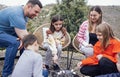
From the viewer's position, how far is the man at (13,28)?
4.86 metres

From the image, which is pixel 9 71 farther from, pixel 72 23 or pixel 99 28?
pixel 72 23

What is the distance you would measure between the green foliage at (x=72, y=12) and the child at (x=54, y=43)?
6.96ft

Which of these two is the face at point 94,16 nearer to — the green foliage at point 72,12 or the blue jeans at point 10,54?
the blue jeans at point 10,54

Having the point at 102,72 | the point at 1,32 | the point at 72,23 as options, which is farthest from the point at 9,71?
the point at 72,23

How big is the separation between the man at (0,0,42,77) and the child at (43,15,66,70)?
58cm

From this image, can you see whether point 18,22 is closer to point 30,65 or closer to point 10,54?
point 10,54

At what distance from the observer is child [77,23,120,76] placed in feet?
15.1

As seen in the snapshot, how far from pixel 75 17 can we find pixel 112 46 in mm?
3252

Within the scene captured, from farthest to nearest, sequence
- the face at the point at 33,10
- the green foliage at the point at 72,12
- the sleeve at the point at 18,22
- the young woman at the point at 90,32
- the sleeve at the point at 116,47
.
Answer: the green foliage at the point at 72,12 < the young woman at the point at 90,32 < the face at the point at 33,10 < the sleeve at the point at 18,22 < the sleeve at the point at 116,47

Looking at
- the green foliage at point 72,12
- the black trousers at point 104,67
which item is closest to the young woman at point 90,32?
the black trousers at point 104,67

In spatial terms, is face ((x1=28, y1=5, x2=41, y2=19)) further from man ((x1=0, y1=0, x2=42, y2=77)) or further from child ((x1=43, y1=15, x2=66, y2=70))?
child ((x1=43, y1=15, x2=66, y2=70))

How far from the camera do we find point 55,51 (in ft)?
17.9

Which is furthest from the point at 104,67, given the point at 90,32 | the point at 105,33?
the point at 90,32

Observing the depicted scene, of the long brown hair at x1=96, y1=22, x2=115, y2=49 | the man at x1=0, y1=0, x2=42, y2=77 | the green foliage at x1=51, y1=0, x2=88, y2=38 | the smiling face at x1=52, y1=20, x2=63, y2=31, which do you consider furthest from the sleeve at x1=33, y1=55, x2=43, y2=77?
the green foliage at x1=51, y1=0, x2=88, y2=38
